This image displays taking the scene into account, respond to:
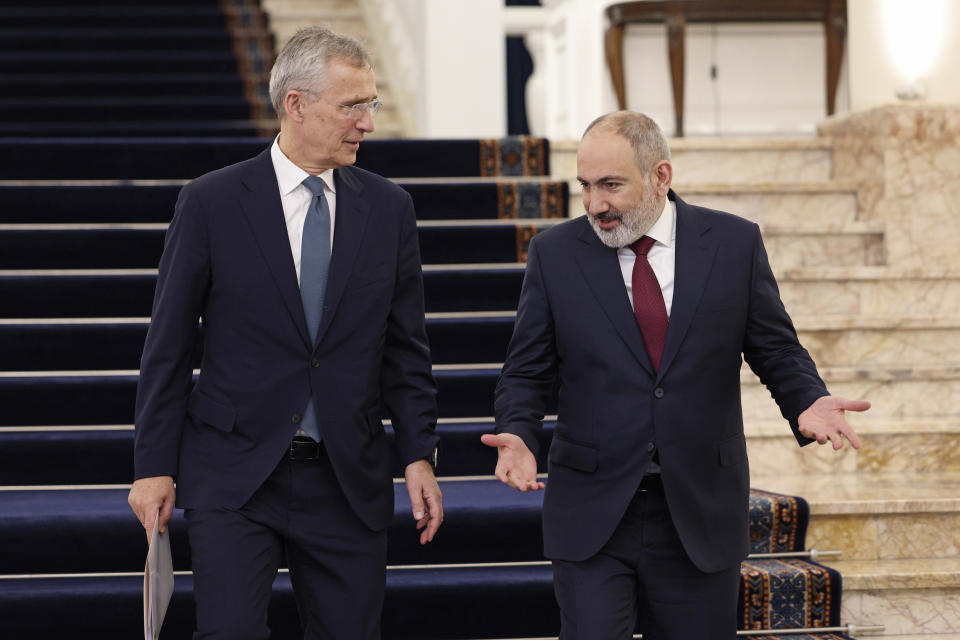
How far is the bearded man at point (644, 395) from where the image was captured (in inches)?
90.7

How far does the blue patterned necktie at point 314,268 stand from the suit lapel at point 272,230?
3 cm

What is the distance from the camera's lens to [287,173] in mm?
2420

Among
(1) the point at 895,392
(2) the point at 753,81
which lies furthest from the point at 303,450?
(2) the point at 753,81

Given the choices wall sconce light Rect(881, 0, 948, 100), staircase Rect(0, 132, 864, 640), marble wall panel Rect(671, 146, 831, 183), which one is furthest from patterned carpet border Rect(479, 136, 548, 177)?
wall sconce light Rect(881, 0, 948, 100)

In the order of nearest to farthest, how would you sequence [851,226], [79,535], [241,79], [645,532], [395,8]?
[645,532], [79,535], [851,226], [241,79], [395,8]

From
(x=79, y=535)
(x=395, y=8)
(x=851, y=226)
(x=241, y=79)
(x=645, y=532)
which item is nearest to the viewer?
(x=645, y=532)

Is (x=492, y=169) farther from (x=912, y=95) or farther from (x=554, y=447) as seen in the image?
(x=554, y=447)

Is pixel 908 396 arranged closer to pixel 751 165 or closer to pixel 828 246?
pixel 828 246

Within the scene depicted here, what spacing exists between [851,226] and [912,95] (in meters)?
0.67

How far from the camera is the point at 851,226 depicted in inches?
199

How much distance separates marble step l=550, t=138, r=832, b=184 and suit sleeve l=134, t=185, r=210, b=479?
339cm

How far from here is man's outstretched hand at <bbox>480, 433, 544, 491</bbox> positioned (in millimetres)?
2221

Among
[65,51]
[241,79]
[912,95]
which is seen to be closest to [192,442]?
[912,95]

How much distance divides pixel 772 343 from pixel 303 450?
34.5 inches
